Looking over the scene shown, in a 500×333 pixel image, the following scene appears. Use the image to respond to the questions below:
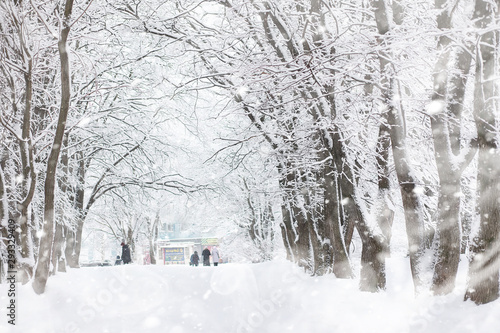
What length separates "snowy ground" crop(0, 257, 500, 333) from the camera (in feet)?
18.4

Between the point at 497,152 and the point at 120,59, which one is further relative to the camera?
the point at 120,59

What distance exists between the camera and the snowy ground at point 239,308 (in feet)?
18.4

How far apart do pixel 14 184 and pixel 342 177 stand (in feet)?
26.6

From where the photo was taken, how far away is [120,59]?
15852 millimetres

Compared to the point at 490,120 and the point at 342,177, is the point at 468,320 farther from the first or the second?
the point at 342,177

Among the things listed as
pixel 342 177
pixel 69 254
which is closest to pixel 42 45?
pixel 342 177

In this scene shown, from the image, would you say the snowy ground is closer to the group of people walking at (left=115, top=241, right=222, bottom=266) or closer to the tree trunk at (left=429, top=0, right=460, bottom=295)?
the tree trunk at (left=429, top=0, right=460, bottom=295)

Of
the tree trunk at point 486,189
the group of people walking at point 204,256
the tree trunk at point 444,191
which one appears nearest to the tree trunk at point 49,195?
the tree trunk at point 444,191

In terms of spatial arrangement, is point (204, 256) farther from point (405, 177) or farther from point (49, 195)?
point (405, 177)

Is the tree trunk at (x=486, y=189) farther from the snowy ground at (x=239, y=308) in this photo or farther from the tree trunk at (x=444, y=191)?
the tree trunk at (x=444, y=191)

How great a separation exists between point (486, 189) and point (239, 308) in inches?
276

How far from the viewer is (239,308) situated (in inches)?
423

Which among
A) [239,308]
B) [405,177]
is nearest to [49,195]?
[239,308]

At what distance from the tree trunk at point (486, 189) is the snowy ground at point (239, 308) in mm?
273
